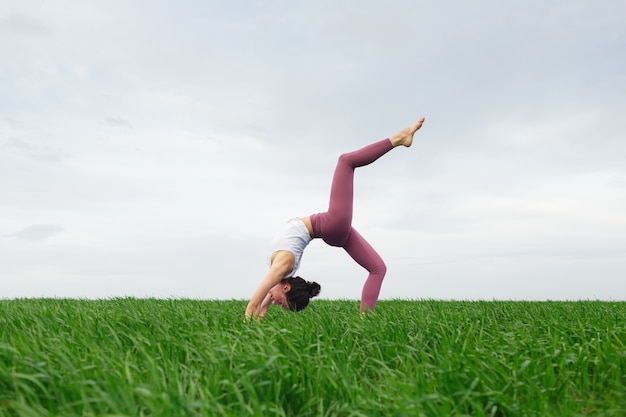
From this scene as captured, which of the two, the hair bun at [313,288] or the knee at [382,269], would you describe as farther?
the knee at [382,269]

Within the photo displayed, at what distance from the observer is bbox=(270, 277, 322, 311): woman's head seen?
253 inches

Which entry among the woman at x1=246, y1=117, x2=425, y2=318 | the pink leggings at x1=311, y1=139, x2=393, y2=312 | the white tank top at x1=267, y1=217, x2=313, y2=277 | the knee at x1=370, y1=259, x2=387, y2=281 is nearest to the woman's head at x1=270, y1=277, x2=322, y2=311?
the woman at x1=246, y1=117, x2=425, y2=318

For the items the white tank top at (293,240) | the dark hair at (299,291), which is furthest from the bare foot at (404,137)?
the dark hair at (299,291)

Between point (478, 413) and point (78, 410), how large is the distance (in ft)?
6.40

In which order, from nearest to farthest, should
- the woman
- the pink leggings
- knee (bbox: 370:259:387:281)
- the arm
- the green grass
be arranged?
the green grass, the arm, the woman, the pink leggings, knee (bbox: 370:259:387:281)

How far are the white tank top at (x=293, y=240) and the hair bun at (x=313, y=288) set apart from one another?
318 millimetres

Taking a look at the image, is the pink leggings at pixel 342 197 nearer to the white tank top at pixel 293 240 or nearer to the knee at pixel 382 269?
the white tank top at pixel 293 240

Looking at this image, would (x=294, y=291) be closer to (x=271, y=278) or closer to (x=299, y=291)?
(x=299, y=291)

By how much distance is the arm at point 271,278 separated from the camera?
566 centimetres

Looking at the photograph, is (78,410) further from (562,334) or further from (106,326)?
(562,334)

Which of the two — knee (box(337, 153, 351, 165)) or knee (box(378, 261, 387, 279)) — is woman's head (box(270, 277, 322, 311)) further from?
knee (box(337, 153, 351, 165))

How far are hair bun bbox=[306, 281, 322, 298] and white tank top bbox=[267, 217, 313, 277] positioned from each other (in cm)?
32

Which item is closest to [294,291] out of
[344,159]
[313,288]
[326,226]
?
[313,288]

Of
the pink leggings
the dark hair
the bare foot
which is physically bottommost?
the dark hair
